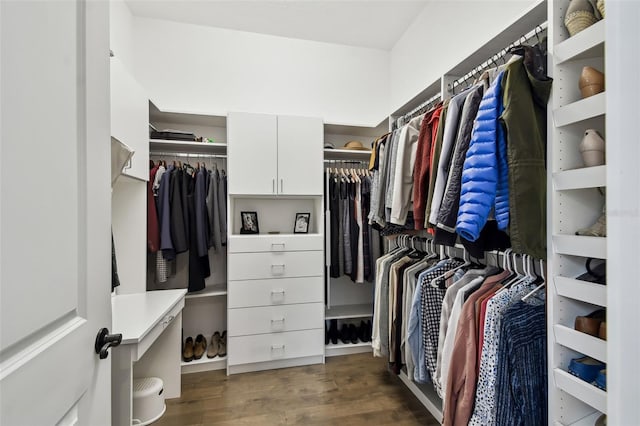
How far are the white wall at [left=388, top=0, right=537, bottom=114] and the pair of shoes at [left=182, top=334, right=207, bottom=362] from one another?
2.50 meters

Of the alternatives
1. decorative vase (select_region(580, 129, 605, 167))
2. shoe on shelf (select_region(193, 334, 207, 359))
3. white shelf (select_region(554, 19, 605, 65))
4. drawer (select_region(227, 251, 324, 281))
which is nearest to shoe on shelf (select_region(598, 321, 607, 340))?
decorative vase (select_region(580, 129, 605, 167))

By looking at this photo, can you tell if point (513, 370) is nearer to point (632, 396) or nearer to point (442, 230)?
point (442, 230)

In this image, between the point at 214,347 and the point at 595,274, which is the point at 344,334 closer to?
the point at 214,347

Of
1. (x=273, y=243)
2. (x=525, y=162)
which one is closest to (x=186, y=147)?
(x=273, y=243)

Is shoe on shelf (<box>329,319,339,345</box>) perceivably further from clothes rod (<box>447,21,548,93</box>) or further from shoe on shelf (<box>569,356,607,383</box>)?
clothes rod (<box>447,21,548,93</box>)

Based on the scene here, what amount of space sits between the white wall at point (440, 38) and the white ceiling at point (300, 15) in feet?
0.53

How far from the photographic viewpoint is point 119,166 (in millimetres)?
1502

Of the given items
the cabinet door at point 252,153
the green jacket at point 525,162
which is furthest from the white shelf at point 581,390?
the cabinet door at point 252,153

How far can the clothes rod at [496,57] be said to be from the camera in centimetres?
115

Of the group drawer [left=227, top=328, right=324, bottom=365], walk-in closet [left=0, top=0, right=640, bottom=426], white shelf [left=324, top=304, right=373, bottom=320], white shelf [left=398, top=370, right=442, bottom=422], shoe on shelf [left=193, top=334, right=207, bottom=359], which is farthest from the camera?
white shelf [left=324, top=304, right=373, bottom=320]

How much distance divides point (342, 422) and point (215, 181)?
1903mm

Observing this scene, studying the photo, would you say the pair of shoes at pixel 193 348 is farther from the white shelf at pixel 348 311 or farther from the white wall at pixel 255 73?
the white wall at pixel 255 73

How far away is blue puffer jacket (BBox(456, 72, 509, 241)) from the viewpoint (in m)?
1.04

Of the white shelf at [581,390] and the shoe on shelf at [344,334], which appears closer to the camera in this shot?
the white shelf at [581,390]
